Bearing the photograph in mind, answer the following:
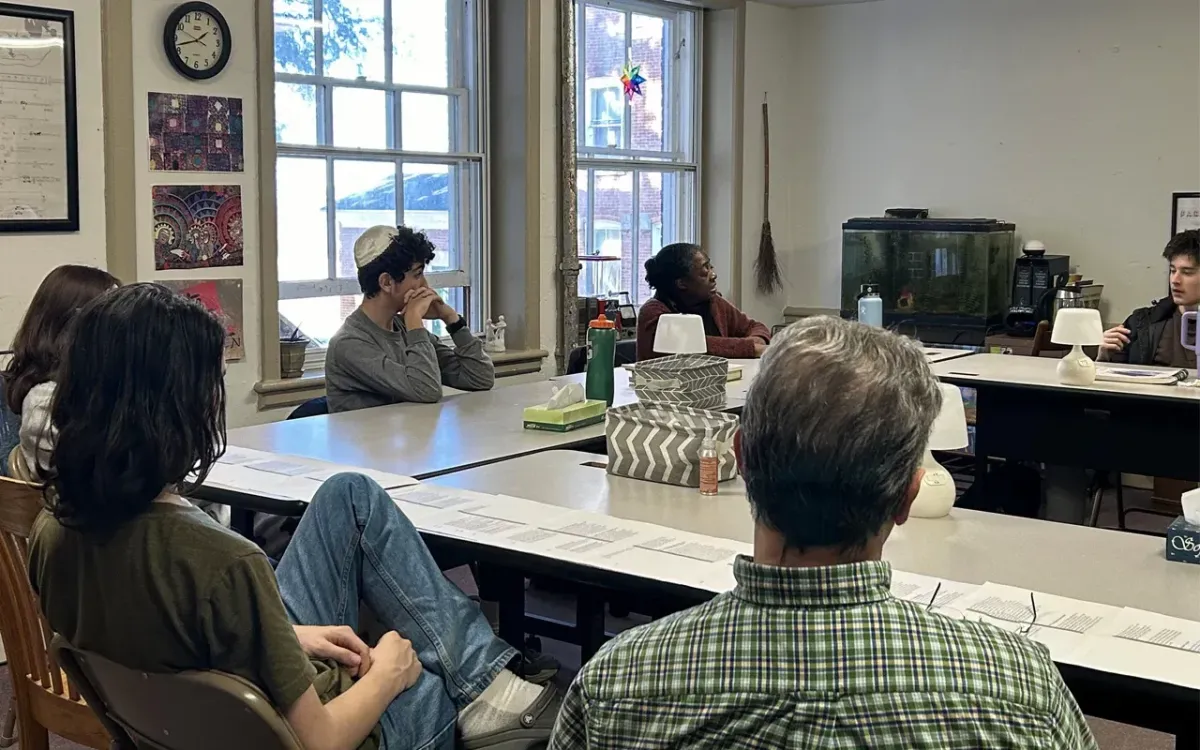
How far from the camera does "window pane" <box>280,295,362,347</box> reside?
4.91m

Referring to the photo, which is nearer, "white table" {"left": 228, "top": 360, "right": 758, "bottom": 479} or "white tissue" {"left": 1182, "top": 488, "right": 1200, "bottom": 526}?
"white tissue" {"left": 1182, "top": 488, "right": 1200, "bottom": 526}

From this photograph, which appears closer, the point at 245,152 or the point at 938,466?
the point at 938,466

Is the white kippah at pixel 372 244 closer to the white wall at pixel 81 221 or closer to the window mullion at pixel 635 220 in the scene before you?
the white wall at pixel 81 221

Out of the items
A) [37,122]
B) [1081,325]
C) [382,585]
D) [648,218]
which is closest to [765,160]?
[648,218]

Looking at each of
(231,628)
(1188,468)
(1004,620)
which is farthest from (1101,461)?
(231,628)

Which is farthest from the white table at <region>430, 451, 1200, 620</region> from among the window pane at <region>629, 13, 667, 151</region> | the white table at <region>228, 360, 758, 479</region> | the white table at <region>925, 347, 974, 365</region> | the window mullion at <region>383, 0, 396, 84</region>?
the window pane at <region>629, 13, 667, 151</region>

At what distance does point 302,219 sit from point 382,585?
10.2ft

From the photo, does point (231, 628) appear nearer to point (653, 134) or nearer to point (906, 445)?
point (906, 445)

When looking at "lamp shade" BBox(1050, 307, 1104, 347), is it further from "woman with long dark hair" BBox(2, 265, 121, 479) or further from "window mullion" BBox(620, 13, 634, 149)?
"window mullion" BBox(620, 13, 634, 149)

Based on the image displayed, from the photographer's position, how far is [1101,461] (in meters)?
4.06

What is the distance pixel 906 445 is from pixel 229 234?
3.61 meters

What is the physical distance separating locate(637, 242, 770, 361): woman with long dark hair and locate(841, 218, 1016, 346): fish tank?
5.50 ft

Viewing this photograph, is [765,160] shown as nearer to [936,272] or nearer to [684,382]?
[936,272]

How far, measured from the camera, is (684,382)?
3.25 metres
